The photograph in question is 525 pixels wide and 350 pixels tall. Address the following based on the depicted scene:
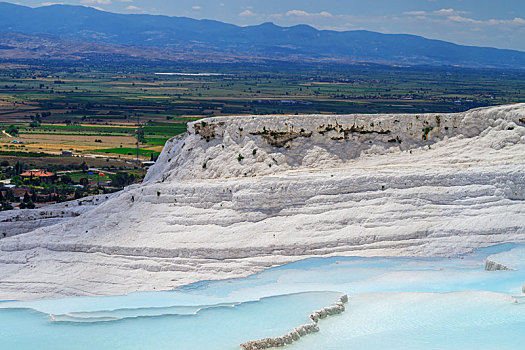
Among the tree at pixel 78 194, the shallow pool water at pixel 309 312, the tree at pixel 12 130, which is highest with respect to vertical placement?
the shallow pool water at pixel 309 312

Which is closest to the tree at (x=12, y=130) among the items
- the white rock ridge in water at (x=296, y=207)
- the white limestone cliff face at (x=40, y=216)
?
the white limestone cliff face at (x=40, y=216)

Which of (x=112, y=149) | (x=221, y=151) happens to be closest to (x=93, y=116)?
(x=112, y=149)

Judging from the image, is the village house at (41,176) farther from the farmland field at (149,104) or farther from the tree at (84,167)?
the farmland field at (149,104)

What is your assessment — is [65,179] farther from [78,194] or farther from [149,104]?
[149,104]

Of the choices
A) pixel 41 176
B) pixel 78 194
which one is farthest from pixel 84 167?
pixel 78 194

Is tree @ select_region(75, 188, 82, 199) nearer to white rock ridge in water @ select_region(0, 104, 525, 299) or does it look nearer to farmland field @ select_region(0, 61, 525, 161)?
farmland field @ select_region(0, 61, 525, 161)
